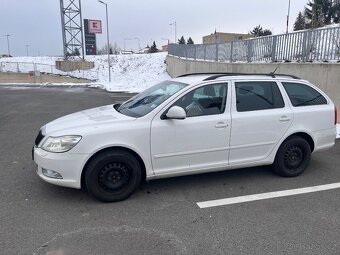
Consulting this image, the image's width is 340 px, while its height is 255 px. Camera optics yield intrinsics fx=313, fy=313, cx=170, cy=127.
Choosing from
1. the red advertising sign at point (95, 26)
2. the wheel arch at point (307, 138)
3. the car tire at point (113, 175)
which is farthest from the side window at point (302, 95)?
the red advertising sign at point (95, 26)

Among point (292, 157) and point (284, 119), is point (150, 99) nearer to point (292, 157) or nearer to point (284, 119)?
point (284, 119)

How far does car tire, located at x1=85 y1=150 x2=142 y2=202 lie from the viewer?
377cm

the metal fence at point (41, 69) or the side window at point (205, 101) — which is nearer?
the side window at point (205, 101)

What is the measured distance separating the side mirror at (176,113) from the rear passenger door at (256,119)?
0.83m

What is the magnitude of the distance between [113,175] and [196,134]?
1.19m

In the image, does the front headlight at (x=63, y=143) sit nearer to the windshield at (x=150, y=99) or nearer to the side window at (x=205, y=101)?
the windshield at (x=150, y=99)

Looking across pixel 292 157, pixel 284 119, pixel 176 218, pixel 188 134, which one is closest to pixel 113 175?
pixel 176 218

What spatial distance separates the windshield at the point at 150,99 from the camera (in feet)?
13.8

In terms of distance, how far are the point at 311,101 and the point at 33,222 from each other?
14.1 ft

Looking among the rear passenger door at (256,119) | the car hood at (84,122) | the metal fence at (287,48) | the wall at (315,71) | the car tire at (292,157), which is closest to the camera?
the car hood at (84,122)

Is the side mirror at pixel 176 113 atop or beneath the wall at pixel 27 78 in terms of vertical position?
atop

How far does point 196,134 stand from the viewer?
4.12 meters

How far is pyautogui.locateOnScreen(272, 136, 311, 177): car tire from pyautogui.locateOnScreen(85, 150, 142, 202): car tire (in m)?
2.17

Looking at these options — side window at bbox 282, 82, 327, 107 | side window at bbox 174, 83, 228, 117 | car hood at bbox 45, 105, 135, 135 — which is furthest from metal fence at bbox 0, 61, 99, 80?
side window at bbox 174, 83, 228, 117
